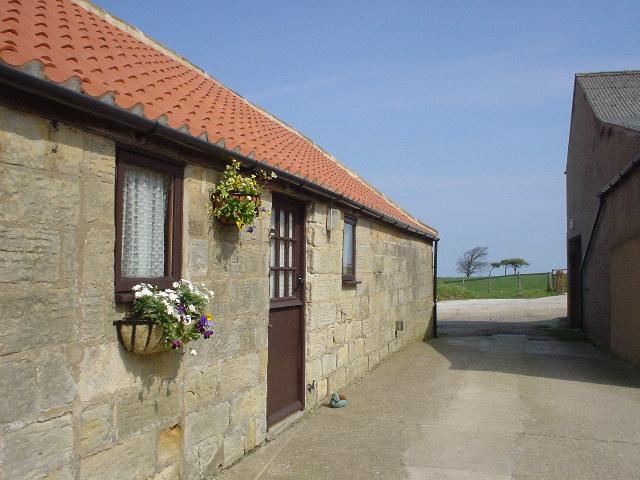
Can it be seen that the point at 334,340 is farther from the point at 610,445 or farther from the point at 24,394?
the point at 24,394

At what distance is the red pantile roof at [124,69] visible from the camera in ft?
12.5

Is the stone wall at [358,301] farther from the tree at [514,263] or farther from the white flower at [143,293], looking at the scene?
the tree at [514,263]

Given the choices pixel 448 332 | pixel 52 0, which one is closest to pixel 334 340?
pixel 52 0

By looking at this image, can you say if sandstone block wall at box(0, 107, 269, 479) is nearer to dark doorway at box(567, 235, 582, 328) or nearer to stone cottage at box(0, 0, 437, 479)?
stone cottage at box(0, 0, 437, 479)

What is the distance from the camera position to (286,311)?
658 centimetres

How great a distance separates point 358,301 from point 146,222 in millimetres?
5319

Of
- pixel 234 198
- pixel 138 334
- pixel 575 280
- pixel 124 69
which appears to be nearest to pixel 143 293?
pixel 138 334

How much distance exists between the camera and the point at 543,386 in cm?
876

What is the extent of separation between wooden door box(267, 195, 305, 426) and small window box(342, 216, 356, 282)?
1.53 m

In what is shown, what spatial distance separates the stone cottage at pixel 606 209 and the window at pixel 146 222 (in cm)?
Answer: 790

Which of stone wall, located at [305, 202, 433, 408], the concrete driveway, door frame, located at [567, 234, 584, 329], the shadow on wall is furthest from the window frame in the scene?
door frame, located at [567, 234, 584, 329]

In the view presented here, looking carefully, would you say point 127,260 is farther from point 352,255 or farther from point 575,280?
point 575,280

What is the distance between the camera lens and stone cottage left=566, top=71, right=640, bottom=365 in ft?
33.7

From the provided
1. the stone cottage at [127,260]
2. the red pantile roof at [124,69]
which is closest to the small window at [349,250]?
the stone cottage at [127,260]
